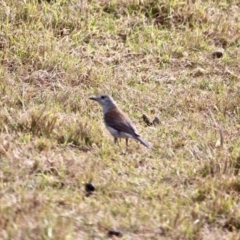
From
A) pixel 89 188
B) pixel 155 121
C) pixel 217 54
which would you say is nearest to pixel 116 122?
pixel 155 121

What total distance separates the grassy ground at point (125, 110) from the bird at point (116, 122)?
4.7 inches

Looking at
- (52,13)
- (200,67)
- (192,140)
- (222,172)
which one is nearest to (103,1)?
(52,13)

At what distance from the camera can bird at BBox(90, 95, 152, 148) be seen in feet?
29.4

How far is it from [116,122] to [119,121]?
0.04m

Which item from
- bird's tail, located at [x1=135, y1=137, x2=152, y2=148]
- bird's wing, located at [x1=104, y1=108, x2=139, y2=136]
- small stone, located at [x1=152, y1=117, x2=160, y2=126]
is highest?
bird's wing, located at [x1=104, y1=108, x2=139, y2=136]

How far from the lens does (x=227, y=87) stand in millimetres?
11164

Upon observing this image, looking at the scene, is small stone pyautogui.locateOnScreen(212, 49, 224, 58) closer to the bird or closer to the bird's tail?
the bird

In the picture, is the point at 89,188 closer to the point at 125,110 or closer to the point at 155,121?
the point at 155,121

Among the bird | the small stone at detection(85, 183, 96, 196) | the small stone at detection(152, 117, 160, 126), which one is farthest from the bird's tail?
the small stone at detection(85, 183, 96, 196)

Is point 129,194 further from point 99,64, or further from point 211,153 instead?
point 99,64

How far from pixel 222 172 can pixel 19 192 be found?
191 centimetres

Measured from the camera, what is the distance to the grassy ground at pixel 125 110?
7.10 meters

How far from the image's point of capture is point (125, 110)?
403 inches

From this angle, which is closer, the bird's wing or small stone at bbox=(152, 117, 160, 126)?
the bird's wing
